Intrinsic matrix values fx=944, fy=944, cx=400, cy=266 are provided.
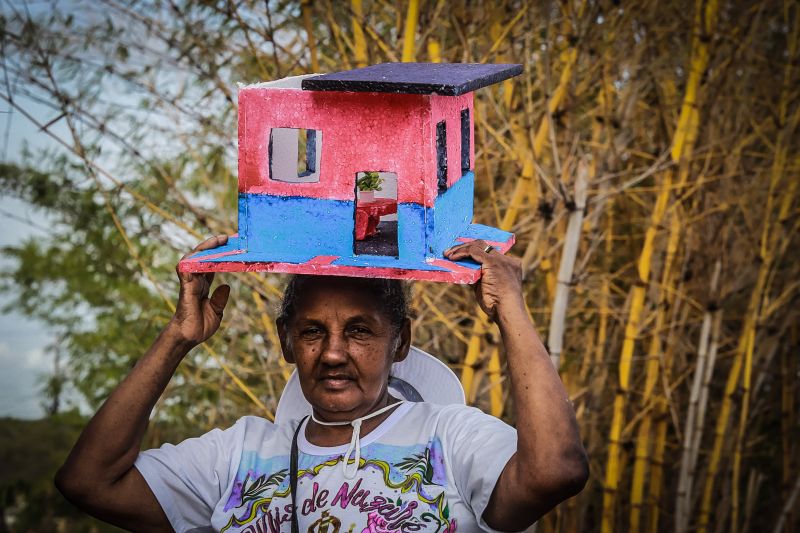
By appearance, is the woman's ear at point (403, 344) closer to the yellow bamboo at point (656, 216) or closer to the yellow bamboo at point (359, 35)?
the yellow bamboo at point (359, 35)

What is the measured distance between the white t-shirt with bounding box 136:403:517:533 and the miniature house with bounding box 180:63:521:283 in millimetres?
381

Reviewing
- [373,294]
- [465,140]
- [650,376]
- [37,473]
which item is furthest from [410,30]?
[37,473]

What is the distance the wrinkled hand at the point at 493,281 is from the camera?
1897 mm

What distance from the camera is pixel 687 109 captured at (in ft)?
12.1

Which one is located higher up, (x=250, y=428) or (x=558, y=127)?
(x=558, y=127)

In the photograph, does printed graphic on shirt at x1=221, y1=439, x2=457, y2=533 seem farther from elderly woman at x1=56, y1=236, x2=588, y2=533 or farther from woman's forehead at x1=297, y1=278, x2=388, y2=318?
woman's forehead at x1=297, y1=278, x2=388, y2=318

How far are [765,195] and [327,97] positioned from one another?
2.97 metres

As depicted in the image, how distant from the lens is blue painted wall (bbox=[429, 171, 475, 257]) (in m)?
1.92

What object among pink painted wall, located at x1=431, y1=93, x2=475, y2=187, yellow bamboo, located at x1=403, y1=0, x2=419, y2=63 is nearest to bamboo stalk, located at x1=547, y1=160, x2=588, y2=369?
yellow bamboo, located at x1=403, y1=0, x2=419, y2=63

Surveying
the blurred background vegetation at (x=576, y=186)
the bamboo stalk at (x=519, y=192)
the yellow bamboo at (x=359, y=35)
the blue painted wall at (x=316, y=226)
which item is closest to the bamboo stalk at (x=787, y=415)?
the blurred background vegetation at (x=576, y=186)

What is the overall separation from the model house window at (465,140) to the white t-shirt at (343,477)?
575 mm

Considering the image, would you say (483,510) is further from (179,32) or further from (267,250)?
Result: (179,32)

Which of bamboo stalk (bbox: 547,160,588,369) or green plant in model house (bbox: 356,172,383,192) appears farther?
bamboo stalk (bbox: 547,160,588,369)

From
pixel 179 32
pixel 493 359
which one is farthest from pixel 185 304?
pixel 179 32
